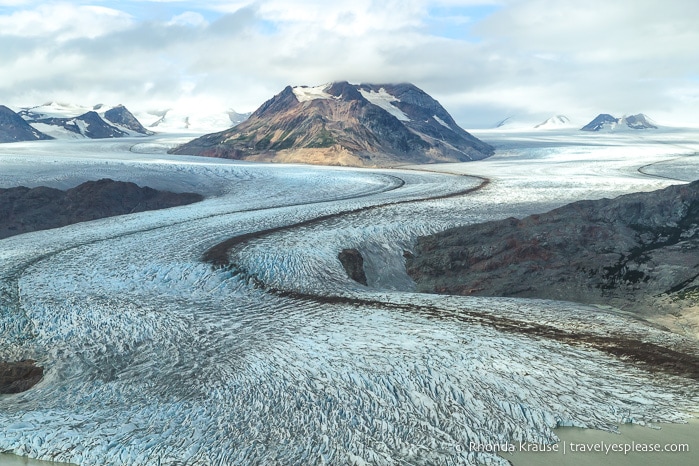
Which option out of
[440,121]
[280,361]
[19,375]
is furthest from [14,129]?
[280,361]

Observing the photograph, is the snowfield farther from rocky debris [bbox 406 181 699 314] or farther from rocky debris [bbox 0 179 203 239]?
rocky debris [bbox 0 179 203 239]

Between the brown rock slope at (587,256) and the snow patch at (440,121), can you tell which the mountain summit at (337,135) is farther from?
the brown rock slope at (587,256)

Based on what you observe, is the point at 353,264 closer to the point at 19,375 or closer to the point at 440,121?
the point at 19,375

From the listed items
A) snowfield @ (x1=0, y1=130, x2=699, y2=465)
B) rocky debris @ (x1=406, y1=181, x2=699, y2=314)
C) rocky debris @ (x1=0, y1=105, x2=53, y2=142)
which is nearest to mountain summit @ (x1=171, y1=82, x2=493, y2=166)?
rocky debris @ (x1=406, y1=181, x2=699, y2=314)

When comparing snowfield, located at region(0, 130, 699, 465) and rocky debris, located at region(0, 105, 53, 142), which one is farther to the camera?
rocky debris, located at region(0, 105, 53, 142)

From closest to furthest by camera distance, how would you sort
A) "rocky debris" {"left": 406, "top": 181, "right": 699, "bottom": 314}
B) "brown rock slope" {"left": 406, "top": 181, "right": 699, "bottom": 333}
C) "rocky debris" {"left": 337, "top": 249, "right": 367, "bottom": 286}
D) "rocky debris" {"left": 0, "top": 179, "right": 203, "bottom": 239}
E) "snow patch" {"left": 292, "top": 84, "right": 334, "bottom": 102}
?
"brown rock slope" {"left": 406, "top": 181, "right": 699, "bottom": 333}
"rocky debris" {"left": 406, "top": 181, "right": 699, "bottom": 314}
"rocky debris" {"left": 337, "top": 249, "right": 367, "bottom": 286}
"rocky debris" {"left": 0, "top": 179, "right": 203, "bottom": 239}
"snow patch" {"left": 292, "top": 84, "right": 334, "bottom": 102}
